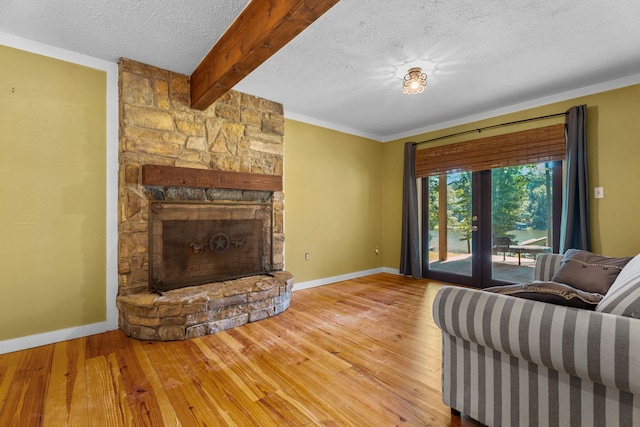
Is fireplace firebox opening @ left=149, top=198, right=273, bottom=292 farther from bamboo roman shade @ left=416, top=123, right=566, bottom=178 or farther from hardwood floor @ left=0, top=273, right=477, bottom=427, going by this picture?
bamboo roman shade @ left=416, top=123, right=566, bottom=178

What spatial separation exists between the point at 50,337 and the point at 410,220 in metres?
4.59

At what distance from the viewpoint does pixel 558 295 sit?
1283 millimetres

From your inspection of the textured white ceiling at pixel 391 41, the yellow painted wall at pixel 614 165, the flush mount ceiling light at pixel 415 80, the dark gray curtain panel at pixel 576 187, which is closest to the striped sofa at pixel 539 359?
the textured white ceiling at pixel 391 41

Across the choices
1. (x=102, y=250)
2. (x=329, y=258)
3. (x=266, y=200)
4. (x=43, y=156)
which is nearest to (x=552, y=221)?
(x=329, y=258)

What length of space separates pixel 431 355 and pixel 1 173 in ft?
12.2

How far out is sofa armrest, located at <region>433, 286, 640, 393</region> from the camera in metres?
1.05

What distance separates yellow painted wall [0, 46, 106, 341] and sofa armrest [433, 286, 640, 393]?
9.91 ft

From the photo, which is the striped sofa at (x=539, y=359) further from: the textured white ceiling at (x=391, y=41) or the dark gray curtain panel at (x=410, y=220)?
the dark gray curtain panel at (x=410, y=220)

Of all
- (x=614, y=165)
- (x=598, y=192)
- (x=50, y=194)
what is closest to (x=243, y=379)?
(x=50, y=194)

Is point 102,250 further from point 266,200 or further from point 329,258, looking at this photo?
point 329,258

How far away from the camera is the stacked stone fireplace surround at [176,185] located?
261 cm

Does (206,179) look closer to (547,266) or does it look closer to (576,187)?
(547,266)

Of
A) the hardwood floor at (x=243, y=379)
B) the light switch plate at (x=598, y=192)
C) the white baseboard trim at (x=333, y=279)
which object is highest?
the light switch plate at (x=598, y=192)

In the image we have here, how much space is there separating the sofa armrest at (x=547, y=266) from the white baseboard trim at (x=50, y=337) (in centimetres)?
414
